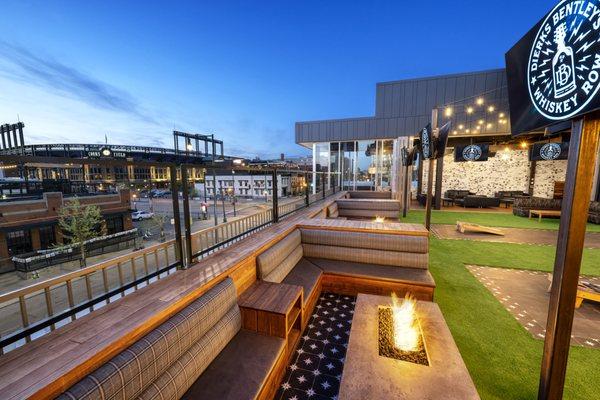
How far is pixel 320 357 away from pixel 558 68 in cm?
342

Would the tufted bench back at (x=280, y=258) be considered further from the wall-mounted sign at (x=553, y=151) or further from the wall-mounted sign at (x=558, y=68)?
the wall-mounted sign at (x=553, y=151)

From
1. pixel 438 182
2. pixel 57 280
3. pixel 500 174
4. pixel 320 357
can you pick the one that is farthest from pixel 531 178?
pixel 57 280

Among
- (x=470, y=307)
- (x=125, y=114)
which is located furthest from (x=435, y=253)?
(x=125, y=114)

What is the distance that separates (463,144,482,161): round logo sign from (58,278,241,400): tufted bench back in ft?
46.1

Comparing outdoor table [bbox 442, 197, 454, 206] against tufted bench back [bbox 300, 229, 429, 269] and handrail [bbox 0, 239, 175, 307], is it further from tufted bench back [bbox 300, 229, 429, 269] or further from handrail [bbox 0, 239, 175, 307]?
handrail [bbox 0, 239, 175, 307]

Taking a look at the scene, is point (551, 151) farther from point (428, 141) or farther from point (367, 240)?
point (367, 240)

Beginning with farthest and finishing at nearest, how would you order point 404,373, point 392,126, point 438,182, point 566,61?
point 392,126, point 438,182, point 404,373, point 566,61

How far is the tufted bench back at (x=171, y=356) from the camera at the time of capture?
1.25 metres

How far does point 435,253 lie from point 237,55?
98.1 ft

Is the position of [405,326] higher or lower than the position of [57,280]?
lower

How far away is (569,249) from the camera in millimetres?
1676

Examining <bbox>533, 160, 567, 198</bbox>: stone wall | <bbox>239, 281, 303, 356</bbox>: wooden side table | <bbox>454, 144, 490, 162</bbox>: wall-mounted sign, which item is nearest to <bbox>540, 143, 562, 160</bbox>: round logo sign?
<bbox>454, 144, 490, 162</bbox>: wall-mounted sign

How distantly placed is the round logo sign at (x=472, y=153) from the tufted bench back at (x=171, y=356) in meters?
14.1

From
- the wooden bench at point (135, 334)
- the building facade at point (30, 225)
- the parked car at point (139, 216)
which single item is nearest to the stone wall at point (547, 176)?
the wooden bench at point (135, 334)
